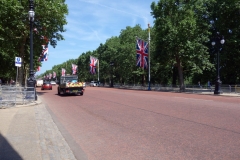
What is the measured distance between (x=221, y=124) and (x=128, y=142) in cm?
395

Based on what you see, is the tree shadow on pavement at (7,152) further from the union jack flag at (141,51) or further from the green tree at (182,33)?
the union jack flag at (141,51)

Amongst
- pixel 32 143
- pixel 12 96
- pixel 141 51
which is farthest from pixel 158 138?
pixel 141 51

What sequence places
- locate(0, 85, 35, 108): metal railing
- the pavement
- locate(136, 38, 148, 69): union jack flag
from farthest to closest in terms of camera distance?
locate(136, 38, 148, 69): union jack flag, locate(0, 85, 35, 108): metal railing, the pavement

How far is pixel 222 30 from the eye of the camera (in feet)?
140

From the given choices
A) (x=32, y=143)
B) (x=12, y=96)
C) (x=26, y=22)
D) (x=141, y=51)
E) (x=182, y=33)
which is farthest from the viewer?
(x=141, y=51)

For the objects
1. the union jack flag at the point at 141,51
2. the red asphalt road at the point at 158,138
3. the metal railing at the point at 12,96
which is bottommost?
the red asphalt road at the point at 158,138

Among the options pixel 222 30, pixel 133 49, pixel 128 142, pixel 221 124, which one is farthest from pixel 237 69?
pixel 128 142

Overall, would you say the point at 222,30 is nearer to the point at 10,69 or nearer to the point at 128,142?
the point at 10,69

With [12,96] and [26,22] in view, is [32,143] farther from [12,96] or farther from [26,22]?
[26,22]

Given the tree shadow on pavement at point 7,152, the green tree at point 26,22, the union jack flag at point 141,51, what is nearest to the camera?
the tree shadow on pavement at point 7,152

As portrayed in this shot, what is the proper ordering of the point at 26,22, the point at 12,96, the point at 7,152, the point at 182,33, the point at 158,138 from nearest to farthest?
the point at 7,152 → the point at 158,138 → the point at 12,96 → the point at 26,22 → the point at 182,33

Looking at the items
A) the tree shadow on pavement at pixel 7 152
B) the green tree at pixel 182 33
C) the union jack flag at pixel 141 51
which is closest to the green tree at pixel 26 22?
the union jack flag at pixel 141 51

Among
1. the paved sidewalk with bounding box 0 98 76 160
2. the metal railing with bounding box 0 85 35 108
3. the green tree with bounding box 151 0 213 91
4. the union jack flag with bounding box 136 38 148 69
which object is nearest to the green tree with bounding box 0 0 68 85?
the metal railing with bounding box 0 85 35 108

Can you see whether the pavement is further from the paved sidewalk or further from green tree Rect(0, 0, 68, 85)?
green tree Rect(0, 0, 68, 85)
